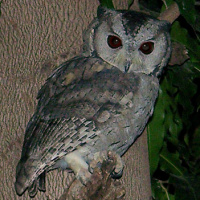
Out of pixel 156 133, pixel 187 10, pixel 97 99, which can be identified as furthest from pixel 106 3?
pixel 156 133

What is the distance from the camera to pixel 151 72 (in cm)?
186

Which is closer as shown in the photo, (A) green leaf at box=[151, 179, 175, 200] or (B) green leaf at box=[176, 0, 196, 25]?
(B) green leaf at box=[176, 0, 196, 25]

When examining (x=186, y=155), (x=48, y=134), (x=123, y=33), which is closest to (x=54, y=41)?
(x=123, y=33)

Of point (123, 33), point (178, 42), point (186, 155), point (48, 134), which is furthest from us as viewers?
point (186, 155)

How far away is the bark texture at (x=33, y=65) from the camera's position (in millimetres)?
1615

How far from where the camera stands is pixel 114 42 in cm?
179

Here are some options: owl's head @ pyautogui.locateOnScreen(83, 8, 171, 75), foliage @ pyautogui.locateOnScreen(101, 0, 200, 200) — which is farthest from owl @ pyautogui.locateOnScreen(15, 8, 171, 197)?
foliage @ pyautogui.locateOnScreen(101, 0, 200, 200)

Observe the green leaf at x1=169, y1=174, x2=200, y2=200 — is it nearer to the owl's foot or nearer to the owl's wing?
the owl's foot

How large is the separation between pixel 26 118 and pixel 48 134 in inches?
5.4

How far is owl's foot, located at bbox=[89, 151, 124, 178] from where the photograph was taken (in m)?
1.56

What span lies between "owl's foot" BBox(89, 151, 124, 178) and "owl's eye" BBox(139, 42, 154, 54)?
1.58ft

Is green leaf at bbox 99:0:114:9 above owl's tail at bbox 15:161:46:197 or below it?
above

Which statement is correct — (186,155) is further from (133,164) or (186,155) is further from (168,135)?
(133,164)

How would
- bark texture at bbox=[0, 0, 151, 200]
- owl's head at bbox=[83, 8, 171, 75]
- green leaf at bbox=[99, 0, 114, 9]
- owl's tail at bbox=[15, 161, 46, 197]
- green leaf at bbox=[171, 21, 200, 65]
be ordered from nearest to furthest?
1. owl's tail at bbox=[15, 161, 46, 197]
2. bark texture at bbox=[0, 0, 151, 200]
3. owl's head at bbox=[83, 8, 171, 75]
4. green leaf at bbox=[99, 0, 114, 9]
5. green leaf at bbox=[171, 21, 200, 65]
